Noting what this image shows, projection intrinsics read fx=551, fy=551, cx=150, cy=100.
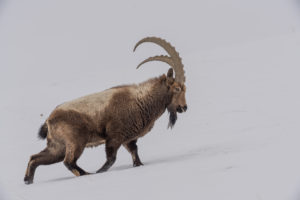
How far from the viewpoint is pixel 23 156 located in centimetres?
1295

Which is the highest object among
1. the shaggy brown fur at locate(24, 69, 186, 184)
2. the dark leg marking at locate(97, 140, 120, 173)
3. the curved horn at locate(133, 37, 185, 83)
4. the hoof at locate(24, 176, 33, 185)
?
the curved horn at locate(133, 37, 185, 83)

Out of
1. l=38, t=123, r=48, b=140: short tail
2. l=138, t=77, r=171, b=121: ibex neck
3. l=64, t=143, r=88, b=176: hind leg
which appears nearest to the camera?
l=64, t=143, r=88, b=176: hind leg

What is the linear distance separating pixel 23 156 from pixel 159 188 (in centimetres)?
554

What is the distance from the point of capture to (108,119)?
10.3 metres

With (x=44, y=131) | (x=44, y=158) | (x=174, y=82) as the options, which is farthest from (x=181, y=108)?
(x=44, y=158)

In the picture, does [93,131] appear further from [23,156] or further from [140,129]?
[23,156]

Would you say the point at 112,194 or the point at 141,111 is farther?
the point at 141,111

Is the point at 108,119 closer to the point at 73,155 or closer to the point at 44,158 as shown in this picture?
the point at 73,155

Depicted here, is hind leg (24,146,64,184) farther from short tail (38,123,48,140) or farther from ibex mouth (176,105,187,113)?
ibex mouth (176,105,187,113)

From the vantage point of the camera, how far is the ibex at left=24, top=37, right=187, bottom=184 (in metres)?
10.1

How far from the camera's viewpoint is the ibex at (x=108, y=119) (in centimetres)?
1007

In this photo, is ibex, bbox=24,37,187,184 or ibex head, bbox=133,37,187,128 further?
ibex head, bbox=133,37,187,128

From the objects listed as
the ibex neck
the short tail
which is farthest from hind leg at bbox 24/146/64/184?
the ibex neck

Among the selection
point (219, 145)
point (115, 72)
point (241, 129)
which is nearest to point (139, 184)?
point (219, 145)
